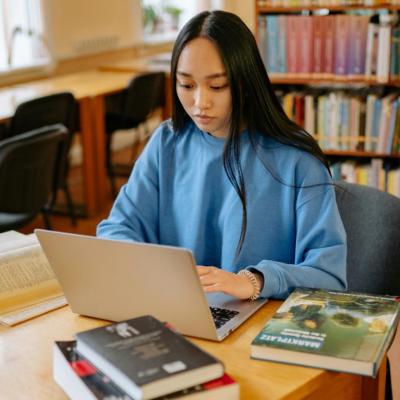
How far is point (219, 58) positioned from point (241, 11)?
3530 mm

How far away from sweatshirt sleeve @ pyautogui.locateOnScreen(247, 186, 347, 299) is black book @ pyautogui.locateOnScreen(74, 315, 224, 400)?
0.35m

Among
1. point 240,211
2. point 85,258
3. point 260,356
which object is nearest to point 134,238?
point 240,211

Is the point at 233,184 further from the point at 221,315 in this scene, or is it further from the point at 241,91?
the point at 221,315

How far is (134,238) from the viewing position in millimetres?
1334

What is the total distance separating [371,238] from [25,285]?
785mm

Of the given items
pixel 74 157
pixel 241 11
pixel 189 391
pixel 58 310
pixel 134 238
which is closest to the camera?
pixel 189 391

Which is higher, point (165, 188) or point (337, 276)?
point (165, 188)

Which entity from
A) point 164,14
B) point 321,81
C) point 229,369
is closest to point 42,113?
point 321,81

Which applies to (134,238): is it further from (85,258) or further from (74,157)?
(74,157)

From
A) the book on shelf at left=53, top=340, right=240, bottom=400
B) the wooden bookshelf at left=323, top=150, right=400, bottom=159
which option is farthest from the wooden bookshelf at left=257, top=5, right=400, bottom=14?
the book on shelf at left=53, top=340, right=240, bottom=400

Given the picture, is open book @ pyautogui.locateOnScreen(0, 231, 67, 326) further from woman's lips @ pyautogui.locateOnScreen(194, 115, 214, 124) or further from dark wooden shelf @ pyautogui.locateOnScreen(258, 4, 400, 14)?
dark wooden shelf @ pyautogui.locateOnScreen(258, 4, 400, 14)

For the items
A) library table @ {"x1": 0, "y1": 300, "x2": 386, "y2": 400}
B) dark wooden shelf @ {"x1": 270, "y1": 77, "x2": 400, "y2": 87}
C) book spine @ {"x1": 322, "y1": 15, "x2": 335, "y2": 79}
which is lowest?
library table @ {"x1": 0, "y1": 300, "x2": 386, "y2": 400}

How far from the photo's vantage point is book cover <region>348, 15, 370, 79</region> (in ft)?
9.06

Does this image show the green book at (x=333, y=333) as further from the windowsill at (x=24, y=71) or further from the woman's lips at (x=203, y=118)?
the windowsill at (x=24, y=71)
